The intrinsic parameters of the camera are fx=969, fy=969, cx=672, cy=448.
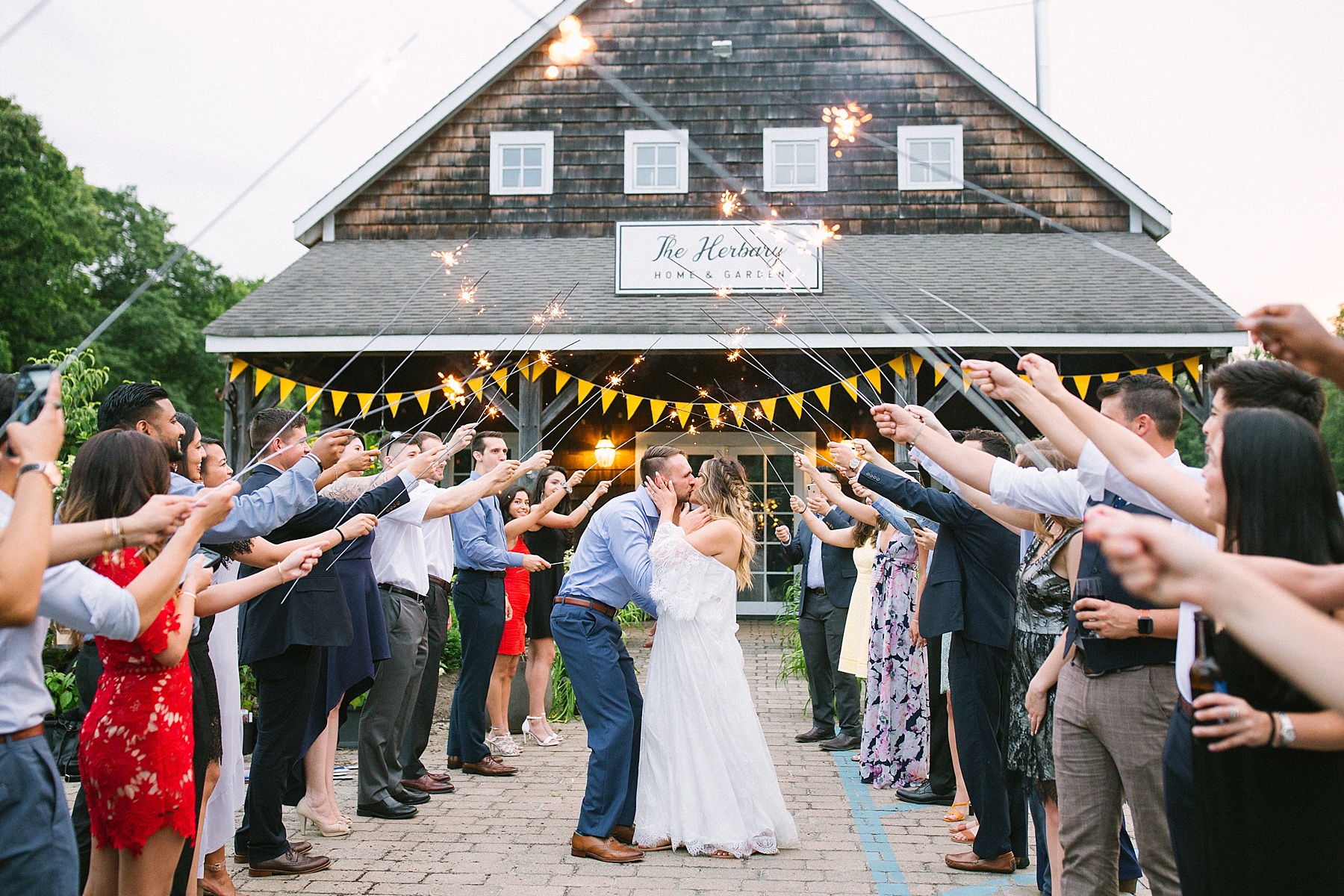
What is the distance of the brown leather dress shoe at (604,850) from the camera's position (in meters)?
4.79

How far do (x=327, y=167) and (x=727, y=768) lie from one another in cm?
338

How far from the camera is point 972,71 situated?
44.2ft

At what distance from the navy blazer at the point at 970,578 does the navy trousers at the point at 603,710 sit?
1612mm

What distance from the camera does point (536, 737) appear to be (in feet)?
24.7

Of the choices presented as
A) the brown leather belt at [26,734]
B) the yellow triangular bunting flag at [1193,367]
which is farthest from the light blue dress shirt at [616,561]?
the yellow triangular bunting flag at [1193,367]

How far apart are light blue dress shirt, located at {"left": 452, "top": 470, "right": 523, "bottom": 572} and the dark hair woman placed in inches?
191

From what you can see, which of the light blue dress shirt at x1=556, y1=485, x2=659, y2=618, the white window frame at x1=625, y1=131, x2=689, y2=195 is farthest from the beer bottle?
the white window frame at x1=625, y1=131, x2=689, y2=195

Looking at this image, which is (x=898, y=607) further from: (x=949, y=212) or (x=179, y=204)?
(x=179, y=204)

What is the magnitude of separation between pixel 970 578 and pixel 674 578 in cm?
153

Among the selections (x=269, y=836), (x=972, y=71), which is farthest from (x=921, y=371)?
(x=269, y=836)

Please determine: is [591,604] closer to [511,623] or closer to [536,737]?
[511,623]

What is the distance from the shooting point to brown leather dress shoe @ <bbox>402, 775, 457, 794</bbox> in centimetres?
601

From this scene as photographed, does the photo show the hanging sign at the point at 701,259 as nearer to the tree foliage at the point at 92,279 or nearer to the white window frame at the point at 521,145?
the white window frame at the point at 521,145

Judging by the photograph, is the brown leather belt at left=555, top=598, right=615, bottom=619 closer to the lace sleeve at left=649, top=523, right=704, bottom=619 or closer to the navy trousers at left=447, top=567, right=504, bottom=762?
the lace sleeve at left=649, top=523, right=704, bottom=619
